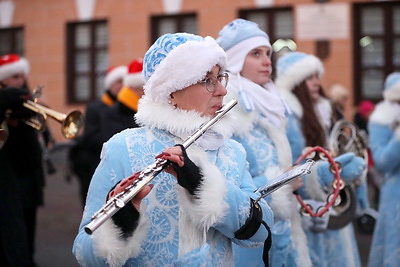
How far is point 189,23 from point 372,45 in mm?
3938

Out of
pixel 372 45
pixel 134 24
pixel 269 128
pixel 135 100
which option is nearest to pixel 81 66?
pixel 134 24

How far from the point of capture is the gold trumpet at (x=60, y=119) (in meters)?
4.63

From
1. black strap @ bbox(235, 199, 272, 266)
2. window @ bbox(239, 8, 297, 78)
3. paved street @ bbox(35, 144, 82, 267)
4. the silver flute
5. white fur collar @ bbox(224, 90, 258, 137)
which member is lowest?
paved street @ bbox(35, 144, 82, 267)

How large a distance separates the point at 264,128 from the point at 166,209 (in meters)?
1.45

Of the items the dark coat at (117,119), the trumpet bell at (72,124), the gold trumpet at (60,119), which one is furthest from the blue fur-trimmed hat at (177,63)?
the dark coat at (117,119)

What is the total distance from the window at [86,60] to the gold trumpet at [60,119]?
38.6 ft

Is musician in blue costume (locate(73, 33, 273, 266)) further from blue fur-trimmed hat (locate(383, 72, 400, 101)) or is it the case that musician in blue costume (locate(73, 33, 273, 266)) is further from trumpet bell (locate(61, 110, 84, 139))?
blue fur-trimmed hat (locate(383, 72, 400, 101))

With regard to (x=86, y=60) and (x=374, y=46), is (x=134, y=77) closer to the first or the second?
(x=374, y=46)

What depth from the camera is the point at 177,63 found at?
271 cm

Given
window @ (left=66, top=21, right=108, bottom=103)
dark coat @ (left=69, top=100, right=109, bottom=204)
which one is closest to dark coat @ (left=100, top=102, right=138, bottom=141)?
dark coat @ (left=69, top=100, right=109, bottom=204)

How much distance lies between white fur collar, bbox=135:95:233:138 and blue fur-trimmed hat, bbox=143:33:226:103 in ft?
0.14

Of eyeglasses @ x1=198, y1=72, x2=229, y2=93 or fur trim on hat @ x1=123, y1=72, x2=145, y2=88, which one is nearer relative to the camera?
eyeglasses @ x1=198, y1=72, x2=229, y2=93

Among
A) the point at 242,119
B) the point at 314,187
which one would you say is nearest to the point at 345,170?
the point at 314,187

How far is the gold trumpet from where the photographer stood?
4.63 meters
